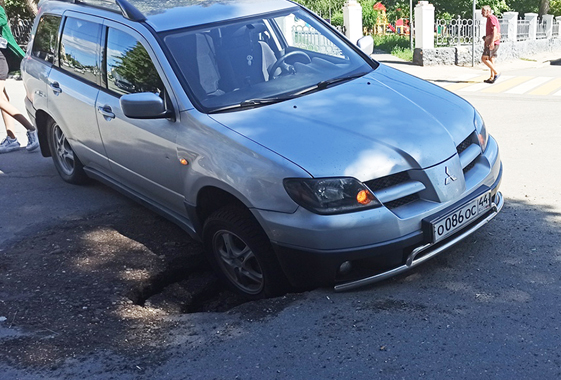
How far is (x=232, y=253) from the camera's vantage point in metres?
4.66

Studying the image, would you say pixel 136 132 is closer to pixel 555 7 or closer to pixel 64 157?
pixel 64 157

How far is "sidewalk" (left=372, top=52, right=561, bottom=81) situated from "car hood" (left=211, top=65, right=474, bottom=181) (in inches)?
496

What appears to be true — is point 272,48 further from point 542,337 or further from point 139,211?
point 542,337

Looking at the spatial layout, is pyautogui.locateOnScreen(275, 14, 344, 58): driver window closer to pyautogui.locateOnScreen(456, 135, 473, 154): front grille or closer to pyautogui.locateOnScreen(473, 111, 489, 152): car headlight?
pyautogui.locateOnScreen(473, 111, 489, 152): car headlight

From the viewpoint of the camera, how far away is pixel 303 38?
5738 millimetres

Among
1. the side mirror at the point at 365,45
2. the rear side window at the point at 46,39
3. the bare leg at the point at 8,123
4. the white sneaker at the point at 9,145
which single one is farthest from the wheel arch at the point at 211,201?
the bare leg at the point at 8,123

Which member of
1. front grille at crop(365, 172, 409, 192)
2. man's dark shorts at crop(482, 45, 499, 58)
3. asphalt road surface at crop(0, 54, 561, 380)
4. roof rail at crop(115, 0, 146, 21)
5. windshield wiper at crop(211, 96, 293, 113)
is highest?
roof rail at crop(115, 0, 146, 21)

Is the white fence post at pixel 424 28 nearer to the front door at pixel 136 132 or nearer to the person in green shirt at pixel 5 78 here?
the person in green shirt at pixel 5 78

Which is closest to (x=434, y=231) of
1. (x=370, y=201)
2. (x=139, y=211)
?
(x=370, y=201)

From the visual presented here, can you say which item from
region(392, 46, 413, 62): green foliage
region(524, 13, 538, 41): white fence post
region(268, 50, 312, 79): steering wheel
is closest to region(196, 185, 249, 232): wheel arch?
region(268, 50, 312, 79): steering wheel

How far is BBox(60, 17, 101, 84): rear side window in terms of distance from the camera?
5.94 metres

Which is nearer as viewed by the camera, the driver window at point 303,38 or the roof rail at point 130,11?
the roof rail at point 130,11

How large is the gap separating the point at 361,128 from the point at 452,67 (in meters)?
15.9

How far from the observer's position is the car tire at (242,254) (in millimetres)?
4336
